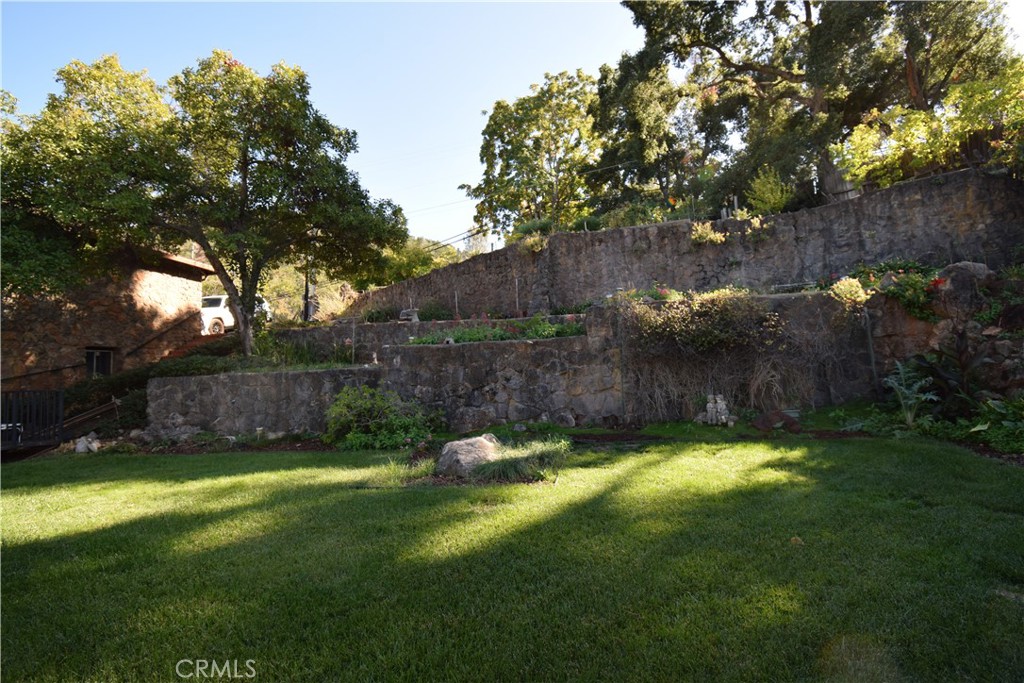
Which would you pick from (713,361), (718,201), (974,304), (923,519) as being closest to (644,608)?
(923,519)

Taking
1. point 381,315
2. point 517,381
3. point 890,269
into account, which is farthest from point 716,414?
point 381,315

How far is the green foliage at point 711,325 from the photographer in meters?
6.84

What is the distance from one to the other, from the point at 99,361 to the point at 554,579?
16220 mm

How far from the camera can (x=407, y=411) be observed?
8188 millimetres

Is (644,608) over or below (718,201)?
below

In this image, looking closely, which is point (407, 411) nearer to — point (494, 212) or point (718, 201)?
point (718, 201)

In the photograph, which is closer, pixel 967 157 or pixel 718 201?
pixel 967 157

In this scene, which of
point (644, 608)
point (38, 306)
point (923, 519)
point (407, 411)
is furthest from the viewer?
point (38, 306)

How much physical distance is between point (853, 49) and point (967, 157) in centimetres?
591

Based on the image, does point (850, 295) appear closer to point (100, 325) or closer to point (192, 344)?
point (192, 344)

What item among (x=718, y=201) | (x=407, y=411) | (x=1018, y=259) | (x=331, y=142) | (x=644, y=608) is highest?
(x=331, y=142)

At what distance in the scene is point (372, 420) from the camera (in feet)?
26.0

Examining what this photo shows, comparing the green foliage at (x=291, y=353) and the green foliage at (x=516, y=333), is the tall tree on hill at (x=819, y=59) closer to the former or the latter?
the green foliage at (x=516, y=333)

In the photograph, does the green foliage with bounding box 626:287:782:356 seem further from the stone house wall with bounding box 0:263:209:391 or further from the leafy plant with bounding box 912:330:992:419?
the stone house wall with bounding box 0:263:209:391
